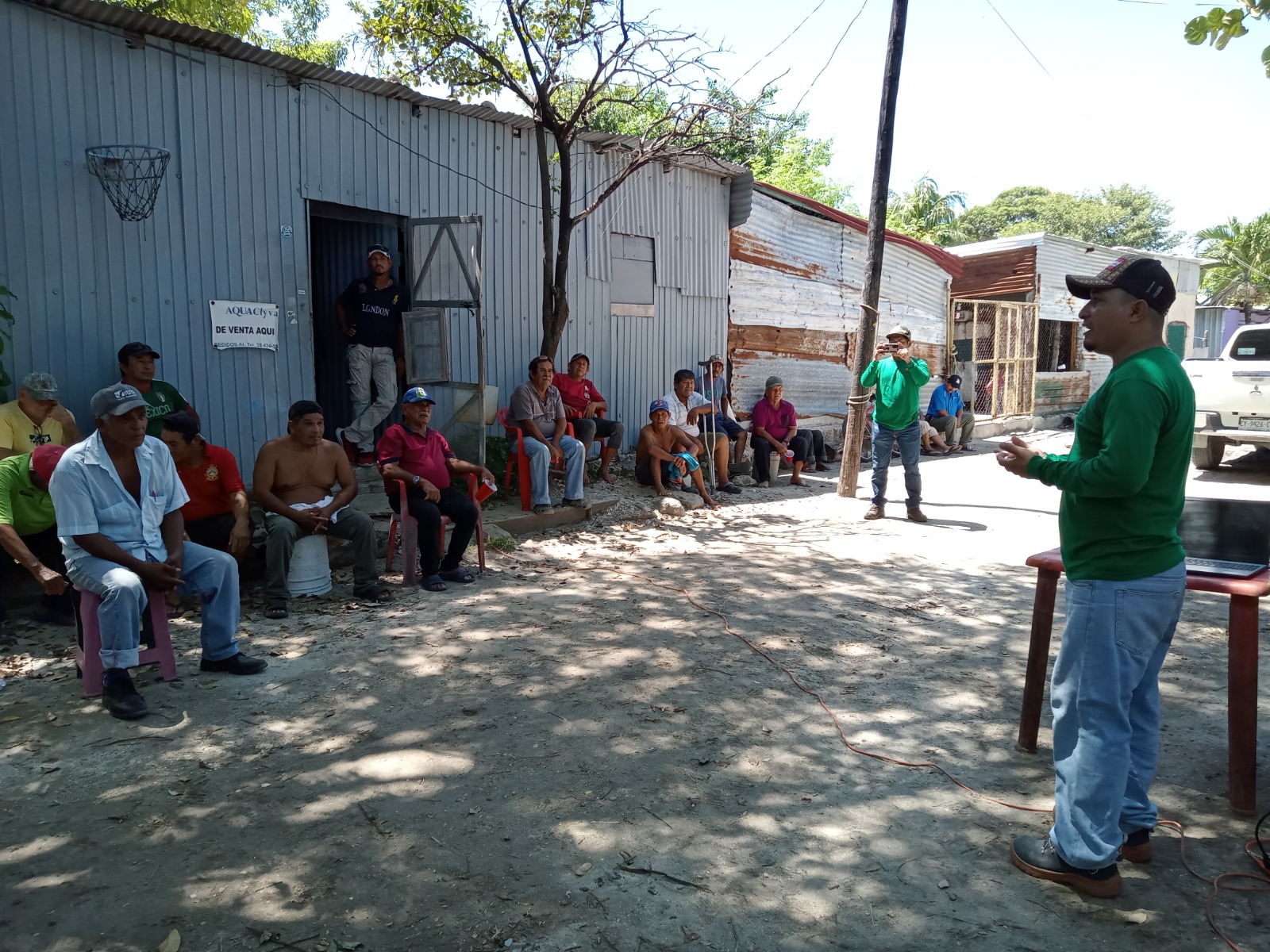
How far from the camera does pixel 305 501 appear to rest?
6.01 meters

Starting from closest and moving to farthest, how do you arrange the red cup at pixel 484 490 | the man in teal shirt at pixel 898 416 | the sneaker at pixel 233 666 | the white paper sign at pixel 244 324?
the sneaker at pixel 233 666 → the red cup at pixel 484 490 → the white paper sign at pixel 244 324 → the man in teal shirt at pixel 898 416

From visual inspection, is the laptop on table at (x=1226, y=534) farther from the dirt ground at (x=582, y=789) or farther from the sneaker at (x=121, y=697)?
the sneaker at (x=121, y=697)

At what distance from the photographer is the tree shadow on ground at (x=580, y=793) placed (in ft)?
8.82

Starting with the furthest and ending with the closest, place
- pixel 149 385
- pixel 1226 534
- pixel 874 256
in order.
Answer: pixel 874 256
pixel 149 385
pixel 1226 534

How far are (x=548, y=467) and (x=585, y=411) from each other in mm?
1787

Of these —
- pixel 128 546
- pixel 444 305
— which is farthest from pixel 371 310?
pixel 128 546

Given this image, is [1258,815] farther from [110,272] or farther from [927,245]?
[927,245]

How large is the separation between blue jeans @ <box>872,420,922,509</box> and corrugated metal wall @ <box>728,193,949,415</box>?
4218 millimetres

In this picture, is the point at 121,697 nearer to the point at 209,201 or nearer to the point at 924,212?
the point at 209,201

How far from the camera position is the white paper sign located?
7594 millimetres

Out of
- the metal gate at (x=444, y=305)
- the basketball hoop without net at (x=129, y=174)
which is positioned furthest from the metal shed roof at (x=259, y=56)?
the metal gate at (x=444, y=305)

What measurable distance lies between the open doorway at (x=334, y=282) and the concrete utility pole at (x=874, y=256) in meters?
5.25

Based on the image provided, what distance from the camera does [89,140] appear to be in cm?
679

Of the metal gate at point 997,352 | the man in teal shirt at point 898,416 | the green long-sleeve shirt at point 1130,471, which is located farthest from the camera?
the metal gate at point 997,352
